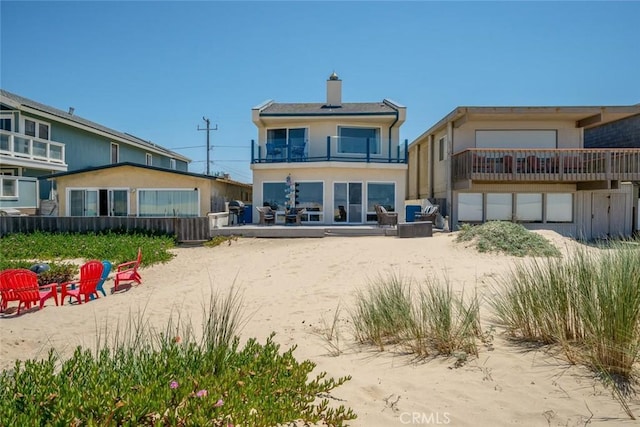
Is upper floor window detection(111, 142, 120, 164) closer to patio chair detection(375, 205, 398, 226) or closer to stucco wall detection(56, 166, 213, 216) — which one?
stucco wall detection(56, 166, 213, 216)

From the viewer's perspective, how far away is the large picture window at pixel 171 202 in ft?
65.1

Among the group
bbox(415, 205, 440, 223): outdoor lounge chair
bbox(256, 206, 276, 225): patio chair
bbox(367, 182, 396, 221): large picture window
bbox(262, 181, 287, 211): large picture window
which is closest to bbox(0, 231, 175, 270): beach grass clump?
bbox(256, 206, 276, 225): patio chair

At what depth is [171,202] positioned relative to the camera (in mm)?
19891

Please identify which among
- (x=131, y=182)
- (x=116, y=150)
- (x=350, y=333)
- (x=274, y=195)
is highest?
(x=116, y=150)

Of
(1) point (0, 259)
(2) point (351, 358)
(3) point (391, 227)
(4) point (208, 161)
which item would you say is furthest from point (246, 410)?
(4) point (208, 161)

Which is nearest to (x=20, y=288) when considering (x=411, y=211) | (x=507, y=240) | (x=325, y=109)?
(x=507, y=240)

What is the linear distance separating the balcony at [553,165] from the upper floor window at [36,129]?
25.9 meters

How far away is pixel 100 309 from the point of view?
8.13m

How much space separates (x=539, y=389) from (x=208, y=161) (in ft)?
181

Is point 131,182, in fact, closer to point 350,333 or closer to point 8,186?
point 8,186

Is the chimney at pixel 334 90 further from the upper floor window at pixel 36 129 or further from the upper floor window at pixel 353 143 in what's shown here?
the upper floor window at pixel 36 129

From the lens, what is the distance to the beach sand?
11.1 feet

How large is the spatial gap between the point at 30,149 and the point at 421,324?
2613 centimetres

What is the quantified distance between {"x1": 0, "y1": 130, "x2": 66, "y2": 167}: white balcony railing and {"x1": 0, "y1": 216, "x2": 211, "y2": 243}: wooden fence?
6419 mm
